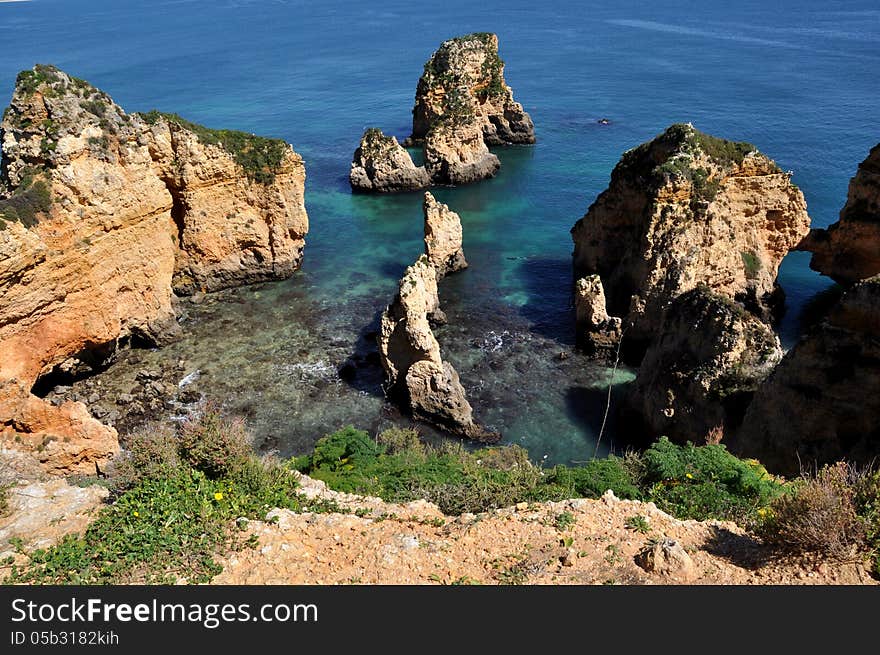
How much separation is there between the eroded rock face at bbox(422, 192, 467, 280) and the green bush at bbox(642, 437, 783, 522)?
25160mm

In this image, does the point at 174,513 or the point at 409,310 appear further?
the point at 409,310

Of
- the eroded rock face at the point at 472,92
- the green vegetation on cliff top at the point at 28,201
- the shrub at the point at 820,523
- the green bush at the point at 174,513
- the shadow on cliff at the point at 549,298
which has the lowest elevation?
the shadow on cliff at the point at 549,298

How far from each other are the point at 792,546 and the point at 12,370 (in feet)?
91.2

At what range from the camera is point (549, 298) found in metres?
38.6

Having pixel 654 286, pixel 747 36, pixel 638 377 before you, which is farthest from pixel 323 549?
pixel 747 36

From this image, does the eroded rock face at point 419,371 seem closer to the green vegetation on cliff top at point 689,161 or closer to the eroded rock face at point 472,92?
the green vegetation on cliff top at point 689,161

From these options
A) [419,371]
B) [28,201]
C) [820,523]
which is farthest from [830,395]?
[28,201]

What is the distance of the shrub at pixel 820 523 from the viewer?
34.0ft

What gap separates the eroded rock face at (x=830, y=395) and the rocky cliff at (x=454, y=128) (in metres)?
43.0

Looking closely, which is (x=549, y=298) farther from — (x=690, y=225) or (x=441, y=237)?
(x=690, y=225)

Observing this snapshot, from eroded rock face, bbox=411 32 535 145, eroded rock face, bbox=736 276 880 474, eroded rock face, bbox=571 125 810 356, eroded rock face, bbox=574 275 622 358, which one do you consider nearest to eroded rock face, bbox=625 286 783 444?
eroded rock face, bbox=736 276 880 474

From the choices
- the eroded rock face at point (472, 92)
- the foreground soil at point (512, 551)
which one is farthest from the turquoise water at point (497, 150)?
the foreground soil at point (512, 551)

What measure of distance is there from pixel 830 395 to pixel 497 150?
55359 millimetres
